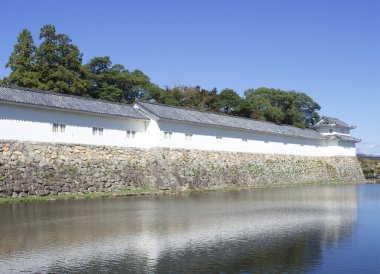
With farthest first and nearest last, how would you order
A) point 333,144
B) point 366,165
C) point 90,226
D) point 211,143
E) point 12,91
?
1. point 366,165
2. point 333,144
3. point 211,143
4. point 12,91
5. point 90,226

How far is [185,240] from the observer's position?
10.8 metres

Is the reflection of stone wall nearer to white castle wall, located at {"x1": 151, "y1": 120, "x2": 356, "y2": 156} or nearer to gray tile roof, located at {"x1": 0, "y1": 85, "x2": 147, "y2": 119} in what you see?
white castle wall, located at {"x1": 151, "y1": 120, "x2": 356, "y2": 156}

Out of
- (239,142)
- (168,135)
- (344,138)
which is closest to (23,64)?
(168,135)

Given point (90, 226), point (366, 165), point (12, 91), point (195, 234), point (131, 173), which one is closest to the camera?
point (195, 234)

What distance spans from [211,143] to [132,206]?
15.4m

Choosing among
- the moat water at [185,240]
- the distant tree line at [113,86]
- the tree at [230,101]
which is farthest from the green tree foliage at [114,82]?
the moat water at [185,240]

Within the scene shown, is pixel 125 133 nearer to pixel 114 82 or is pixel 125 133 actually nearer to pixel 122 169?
pixel 122 169

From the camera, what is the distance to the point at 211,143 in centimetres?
3284

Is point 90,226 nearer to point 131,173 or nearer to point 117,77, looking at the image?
point 131,173

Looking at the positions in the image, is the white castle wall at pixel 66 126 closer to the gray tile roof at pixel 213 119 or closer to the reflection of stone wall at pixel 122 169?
the reflection of stone wall at pixel 122 169

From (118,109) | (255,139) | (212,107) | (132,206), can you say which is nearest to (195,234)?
(132,206)

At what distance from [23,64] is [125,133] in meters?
12.1

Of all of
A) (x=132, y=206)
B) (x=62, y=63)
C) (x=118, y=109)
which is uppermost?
(x=62, y=63)

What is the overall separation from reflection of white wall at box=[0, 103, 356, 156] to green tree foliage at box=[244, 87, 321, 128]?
10723 mm
